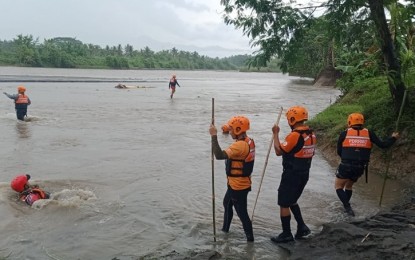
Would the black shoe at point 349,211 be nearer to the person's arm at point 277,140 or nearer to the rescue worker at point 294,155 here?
the rescue worker at point 294,155

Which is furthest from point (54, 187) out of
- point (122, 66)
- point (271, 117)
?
point (122, 66)

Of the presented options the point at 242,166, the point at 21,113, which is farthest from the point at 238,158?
the point at 21,113

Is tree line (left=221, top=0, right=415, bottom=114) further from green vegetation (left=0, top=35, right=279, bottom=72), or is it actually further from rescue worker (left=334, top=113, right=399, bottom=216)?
green vegetation (left=0, top=35, right=279, bottom=72)

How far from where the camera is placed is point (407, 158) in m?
9.95

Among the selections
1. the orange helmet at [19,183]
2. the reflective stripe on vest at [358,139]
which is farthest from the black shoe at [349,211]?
the orange helmet at [19,183]

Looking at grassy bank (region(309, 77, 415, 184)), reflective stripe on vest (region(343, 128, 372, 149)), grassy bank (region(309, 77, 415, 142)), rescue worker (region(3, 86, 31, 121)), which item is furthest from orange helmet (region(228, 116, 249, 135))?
A: rescue worker (region(3, 86, 31, 121))

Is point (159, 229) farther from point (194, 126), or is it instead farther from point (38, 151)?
point (194, 126)

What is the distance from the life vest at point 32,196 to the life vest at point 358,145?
17.9 ft

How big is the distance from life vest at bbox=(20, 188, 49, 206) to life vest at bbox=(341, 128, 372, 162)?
215 inches

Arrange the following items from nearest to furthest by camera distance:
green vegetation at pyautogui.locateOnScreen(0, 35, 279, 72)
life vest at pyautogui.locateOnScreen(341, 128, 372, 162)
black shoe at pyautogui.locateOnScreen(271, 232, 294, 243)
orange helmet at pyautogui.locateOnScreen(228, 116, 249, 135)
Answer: orange helmet at pyautogui.locateOnScreen(228, 116, 249, 135) < black shoe at pyautogui.locateOnScreen(271, 232, 294, 243) < life vest at pyautogui.locateOnScreen(341, 128, 372, 162) < green vegetation at pyautogui.locateOnScreen(0, 35, 279, 72)

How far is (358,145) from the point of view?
285 inches

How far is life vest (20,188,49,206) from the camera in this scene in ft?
26.4

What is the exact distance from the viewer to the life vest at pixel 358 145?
285 inches

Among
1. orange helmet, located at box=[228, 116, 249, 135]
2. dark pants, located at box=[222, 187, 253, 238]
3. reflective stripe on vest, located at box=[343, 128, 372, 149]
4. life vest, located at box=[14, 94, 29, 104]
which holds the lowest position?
dark pants, located at box=[222, 187, 253, 238]
